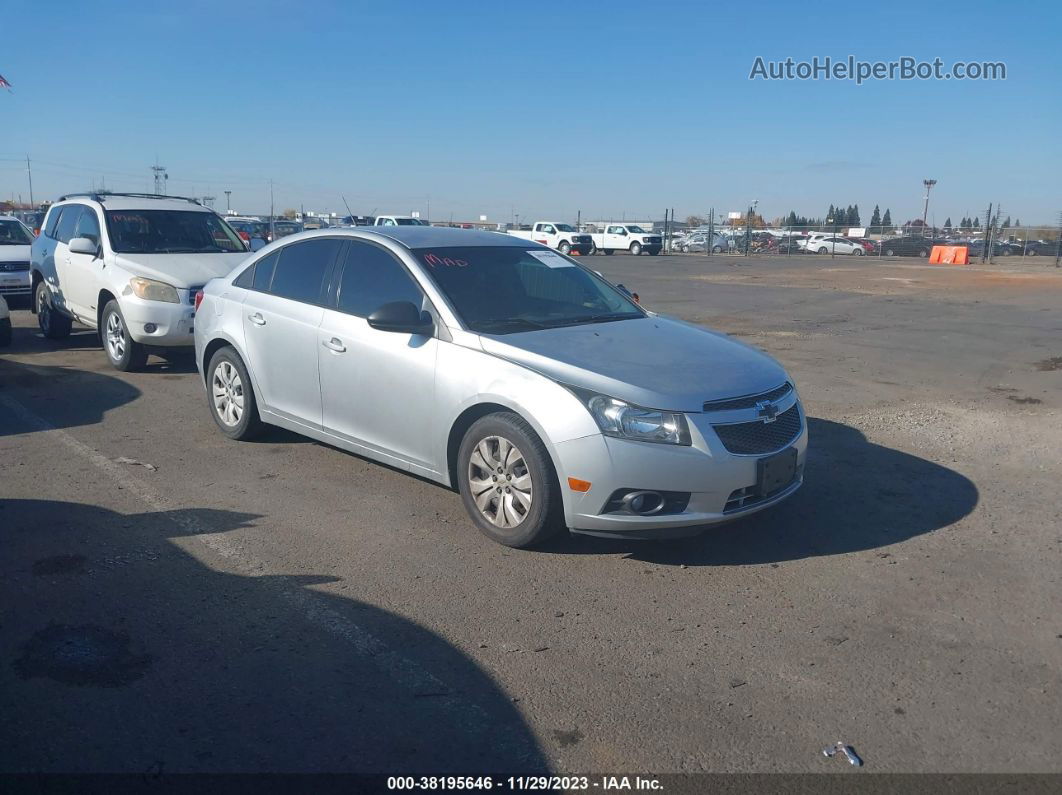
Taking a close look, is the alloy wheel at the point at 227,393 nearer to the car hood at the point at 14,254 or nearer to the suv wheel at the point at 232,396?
the suv wheel at the point at 232,396

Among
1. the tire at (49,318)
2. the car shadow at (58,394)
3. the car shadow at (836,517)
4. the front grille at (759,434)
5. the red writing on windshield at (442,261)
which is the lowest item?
the car shadow at (58,394)

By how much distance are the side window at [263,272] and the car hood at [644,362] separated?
2.33 m

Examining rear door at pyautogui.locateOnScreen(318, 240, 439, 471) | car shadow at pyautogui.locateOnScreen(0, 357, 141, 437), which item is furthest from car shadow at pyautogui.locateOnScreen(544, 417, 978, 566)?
car shadow at pyautogui.locateOnScreen(0, 357, 141, 437)

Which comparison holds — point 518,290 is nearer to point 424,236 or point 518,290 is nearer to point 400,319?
point 424,236

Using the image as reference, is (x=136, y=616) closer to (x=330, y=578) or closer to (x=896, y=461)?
(x=330, y=578)

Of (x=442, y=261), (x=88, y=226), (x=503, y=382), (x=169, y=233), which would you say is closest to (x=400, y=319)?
(x=442, y=261)

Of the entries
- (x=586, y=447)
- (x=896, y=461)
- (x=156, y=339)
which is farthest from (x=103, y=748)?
(x=156, y=339)

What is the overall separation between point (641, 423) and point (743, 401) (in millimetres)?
641

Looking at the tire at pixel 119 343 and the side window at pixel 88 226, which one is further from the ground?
the side window at pixel 88 226

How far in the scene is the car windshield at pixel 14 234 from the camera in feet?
48.7

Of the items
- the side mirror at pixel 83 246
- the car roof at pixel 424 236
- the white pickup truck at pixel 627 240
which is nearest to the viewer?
the car roof at pixel 424 236

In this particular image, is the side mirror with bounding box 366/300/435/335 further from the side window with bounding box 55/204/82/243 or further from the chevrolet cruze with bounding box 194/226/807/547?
the side window with bounding box 55/204/82/243

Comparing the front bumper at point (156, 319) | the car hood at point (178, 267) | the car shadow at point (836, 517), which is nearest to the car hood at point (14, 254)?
the car hood at point (178, 267)

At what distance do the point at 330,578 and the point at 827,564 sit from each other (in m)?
2.62
